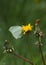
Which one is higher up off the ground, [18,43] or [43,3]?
[18,43]

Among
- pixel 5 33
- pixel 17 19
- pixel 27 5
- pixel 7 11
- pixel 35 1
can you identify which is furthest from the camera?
pixel 35 1

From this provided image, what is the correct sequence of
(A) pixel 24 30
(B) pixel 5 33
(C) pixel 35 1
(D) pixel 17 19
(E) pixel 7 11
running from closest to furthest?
(A) pixel 24 30 < (B) pixel 5 33 < (D) pixel 17 19 < (E) pixel 7 11 < (C) pixel 35 1

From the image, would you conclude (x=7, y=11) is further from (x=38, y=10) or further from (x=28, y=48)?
(x=28, y=48)

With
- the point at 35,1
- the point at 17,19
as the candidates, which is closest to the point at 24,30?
the point at 17,19

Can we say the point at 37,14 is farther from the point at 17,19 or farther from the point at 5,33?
the point at 5,33

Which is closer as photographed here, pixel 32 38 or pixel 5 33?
pixel 32 38

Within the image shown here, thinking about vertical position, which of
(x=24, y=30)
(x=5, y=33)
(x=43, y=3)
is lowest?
(x=43, y=3)
